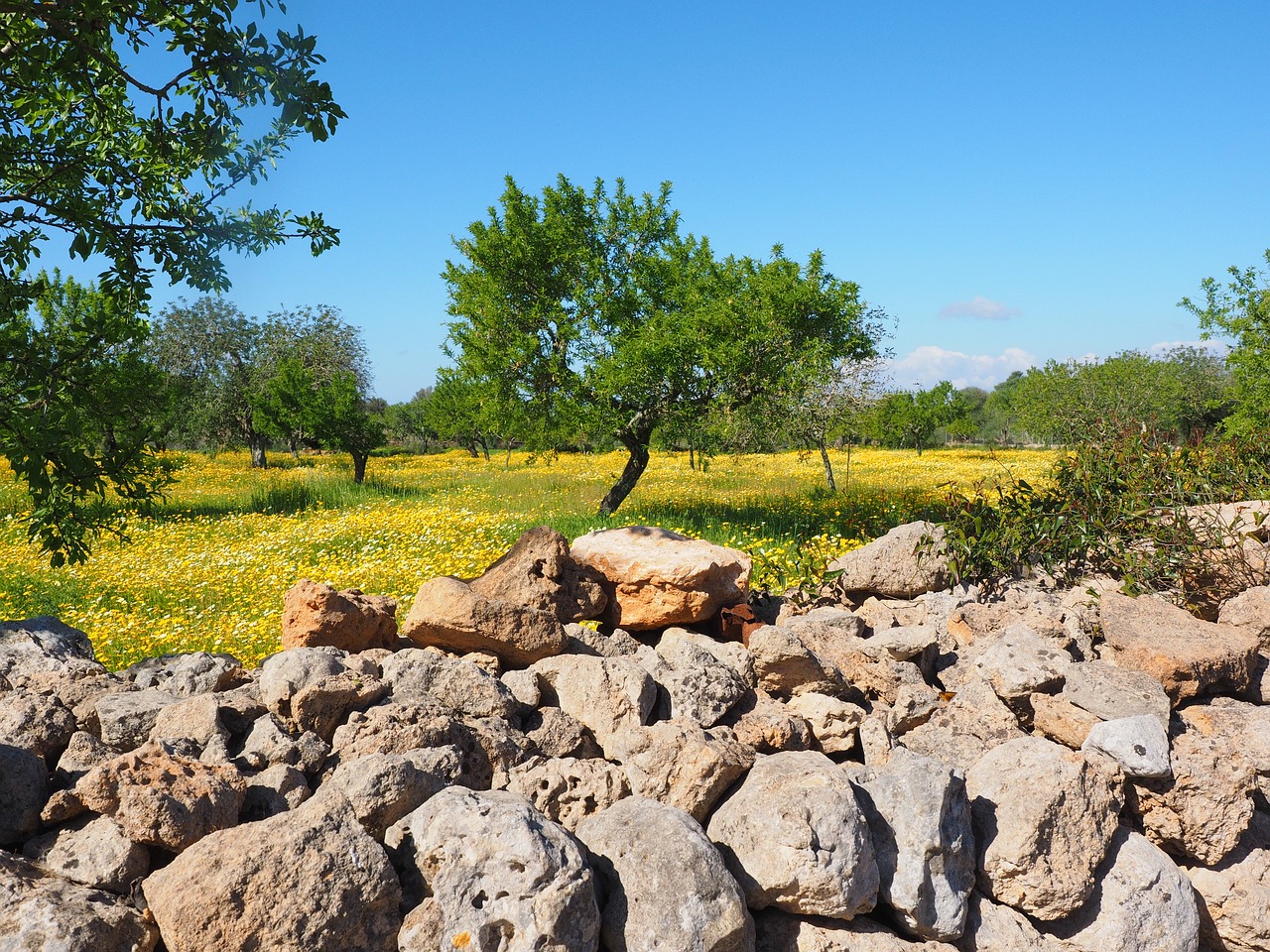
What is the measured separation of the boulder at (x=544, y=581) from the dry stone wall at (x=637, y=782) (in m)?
0.03

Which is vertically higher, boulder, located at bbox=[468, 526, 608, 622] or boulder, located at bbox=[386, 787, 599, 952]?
boulder, located at bbox=[468, 526, 608, 622]

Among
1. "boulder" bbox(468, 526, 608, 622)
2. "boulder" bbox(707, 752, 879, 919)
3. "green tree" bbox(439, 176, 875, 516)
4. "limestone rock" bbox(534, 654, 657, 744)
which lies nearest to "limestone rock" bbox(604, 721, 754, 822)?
"boulder" bbox(707, 752, 879, 919)

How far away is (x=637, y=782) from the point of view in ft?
15.2

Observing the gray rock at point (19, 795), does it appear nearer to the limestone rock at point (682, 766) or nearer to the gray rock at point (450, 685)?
the gray rock at point (450, 685)

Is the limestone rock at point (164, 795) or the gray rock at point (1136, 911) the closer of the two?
the limestone rock at point (164, 795)

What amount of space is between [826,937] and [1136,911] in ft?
5.76

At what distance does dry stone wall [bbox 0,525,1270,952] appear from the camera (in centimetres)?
361

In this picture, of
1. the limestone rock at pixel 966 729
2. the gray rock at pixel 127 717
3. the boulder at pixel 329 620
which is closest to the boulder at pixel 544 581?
the boulder at pixel 329 620

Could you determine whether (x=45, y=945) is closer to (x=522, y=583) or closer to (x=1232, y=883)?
(x=522, y=583)

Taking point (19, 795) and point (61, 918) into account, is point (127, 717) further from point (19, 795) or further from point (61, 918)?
point (61, 918)

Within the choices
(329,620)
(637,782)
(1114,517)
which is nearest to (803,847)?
(637,782)

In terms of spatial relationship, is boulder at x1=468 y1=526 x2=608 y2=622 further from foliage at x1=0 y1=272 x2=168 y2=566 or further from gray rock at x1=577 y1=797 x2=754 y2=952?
foliage at x1=0 y1=272 x2=168 y2=566

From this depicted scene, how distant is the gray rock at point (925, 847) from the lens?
4.18 metres

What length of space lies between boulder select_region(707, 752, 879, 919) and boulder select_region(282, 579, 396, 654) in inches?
129
